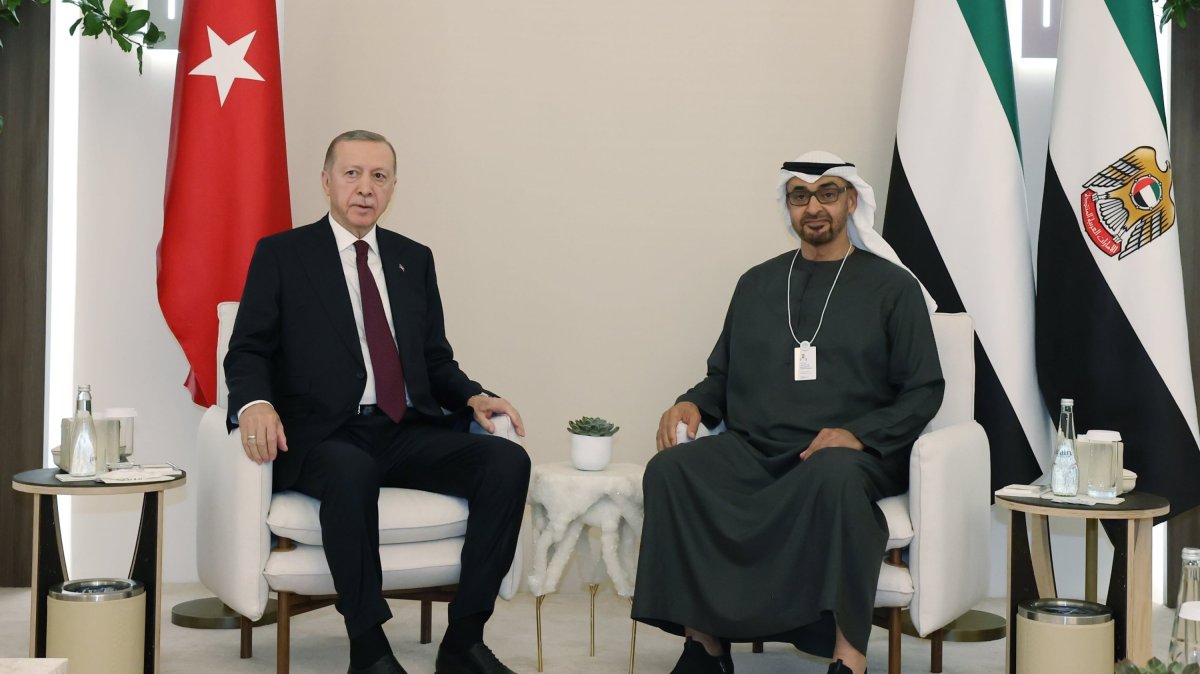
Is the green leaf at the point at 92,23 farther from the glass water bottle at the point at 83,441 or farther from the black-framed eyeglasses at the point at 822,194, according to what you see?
the black-framed eyeglasses at the point at 822,194

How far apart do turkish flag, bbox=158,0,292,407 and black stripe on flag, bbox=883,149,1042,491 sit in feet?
6.92

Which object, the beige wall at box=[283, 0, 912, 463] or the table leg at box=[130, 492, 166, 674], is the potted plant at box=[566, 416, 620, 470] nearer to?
the beige wall at box=[283, 0, 912, 463]

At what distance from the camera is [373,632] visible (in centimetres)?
291

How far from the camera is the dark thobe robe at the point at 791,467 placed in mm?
2877

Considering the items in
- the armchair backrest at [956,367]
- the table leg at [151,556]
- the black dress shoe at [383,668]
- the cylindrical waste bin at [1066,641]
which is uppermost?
the armchair backrest at [956,367]

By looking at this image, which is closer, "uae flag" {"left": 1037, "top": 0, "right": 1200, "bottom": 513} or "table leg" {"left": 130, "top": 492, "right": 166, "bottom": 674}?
"table leg" {"left": 130, "top": 492, "right": 166, "bottom": 674}

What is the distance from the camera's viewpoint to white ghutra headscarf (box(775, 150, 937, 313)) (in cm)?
339

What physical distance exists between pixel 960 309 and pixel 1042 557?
35.8 inches

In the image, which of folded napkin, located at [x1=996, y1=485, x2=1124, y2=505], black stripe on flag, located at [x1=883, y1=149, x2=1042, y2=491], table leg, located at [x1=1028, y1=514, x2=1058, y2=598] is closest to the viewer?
folded napkin, located at [x1=996, y1=485, x2=1124, y2=505]

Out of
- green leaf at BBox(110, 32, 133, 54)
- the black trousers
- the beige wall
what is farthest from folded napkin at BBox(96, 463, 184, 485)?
green leaf at BBox(110, 32, 133, 54)

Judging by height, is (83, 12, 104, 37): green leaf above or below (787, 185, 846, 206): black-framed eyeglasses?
above

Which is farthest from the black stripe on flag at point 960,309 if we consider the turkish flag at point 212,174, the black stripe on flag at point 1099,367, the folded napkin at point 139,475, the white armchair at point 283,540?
the folded napkin at point 139,475

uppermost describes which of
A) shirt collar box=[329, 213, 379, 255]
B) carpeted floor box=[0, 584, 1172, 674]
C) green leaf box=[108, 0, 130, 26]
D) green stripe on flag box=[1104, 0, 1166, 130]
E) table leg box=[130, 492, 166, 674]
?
green leaf box=[108, 0, 130, 26]

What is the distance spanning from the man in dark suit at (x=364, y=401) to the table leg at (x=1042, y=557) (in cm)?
141
